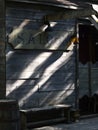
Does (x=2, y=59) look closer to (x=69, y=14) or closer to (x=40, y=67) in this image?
(x=40, y=67)

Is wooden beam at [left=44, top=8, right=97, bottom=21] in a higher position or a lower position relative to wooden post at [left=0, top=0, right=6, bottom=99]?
higher

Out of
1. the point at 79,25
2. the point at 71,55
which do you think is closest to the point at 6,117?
the point at 71,55

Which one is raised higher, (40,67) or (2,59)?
(2,59)

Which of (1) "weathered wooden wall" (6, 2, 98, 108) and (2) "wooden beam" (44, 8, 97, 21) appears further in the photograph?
(1) "weathered wooden wall" (6, 2, 98, 108)

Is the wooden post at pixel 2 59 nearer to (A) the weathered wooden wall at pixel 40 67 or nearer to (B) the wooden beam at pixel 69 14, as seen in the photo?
(A) the weathered wooden wall at pixel 40 67

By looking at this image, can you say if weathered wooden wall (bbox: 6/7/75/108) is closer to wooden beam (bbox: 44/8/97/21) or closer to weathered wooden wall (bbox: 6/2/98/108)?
weathered wooden wall (bbox: 6/2/98/108)

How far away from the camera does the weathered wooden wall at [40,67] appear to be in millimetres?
11156

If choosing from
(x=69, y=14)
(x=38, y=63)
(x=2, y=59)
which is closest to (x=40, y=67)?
(x=38, y=63)

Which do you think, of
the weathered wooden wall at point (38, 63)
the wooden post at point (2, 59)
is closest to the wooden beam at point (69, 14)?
the weathered wooden wall at point (38, 63)

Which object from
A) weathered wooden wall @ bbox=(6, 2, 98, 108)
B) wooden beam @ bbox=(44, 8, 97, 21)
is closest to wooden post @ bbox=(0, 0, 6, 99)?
weathered wooden wall @ bbox=(6, 2, 98, 108)

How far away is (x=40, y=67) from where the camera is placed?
11773 millimetres

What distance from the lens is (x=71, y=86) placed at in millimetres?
12641

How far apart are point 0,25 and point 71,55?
2709 mm

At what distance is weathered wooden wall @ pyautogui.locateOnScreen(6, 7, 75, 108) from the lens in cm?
1116
